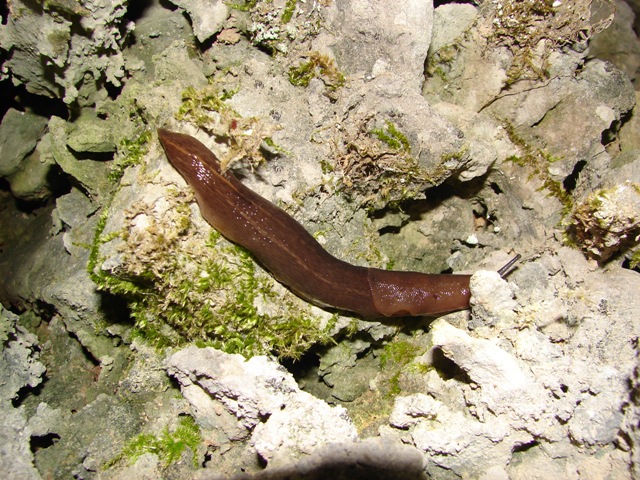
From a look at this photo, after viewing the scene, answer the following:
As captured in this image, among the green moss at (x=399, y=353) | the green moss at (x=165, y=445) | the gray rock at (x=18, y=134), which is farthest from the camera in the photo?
the gray rock at (x=18, y=134)

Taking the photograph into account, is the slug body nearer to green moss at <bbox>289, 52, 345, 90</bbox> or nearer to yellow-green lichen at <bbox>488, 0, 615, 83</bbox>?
green moss at <bbox>289, 52, 345, 90</bbox>

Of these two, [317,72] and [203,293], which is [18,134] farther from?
[317,72]

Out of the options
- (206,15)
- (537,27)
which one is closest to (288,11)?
(206,15)

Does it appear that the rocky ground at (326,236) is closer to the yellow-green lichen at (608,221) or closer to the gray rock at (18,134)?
the yellow-green lichen at (608,221)

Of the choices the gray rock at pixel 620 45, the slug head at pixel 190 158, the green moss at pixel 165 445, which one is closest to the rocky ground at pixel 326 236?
the green moss at pixel 165 445

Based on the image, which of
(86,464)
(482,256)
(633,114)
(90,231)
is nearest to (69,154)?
(90,231)

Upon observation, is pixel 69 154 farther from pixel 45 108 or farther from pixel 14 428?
pixel 14 428
